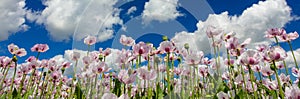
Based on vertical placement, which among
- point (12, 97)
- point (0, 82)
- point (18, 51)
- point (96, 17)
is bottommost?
point (12, 97)

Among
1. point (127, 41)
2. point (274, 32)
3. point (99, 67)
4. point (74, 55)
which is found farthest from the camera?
point (74, 55)

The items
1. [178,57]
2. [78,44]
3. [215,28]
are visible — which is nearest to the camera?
[215,28]

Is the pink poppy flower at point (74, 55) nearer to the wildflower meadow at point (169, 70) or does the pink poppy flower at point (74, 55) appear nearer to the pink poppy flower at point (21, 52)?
the wildflower meadow at point (169, 70)

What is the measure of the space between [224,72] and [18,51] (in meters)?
2.37

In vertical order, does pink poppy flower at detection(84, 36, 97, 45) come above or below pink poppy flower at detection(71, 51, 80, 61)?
above

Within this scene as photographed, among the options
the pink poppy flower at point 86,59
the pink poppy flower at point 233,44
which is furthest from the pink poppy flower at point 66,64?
the pink poppy flower at point 233,44

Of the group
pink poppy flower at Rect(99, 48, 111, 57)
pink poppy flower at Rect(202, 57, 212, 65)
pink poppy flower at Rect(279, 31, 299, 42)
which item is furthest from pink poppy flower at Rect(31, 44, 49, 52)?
pink poppy flower at Rect(279, 31, 299, 42)

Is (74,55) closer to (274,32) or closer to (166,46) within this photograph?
(166,46)

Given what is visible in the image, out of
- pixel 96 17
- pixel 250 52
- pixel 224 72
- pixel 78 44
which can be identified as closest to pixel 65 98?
pixel 78 44

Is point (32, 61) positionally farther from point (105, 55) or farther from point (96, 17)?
point (96, 17)

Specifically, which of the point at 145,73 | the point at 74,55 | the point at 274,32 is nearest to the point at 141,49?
the point at 145,73

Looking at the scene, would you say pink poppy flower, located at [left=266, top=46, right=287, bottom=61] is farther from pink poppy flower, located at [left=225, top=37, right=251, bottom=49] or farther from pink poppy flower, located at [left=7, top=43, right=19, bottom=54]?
pink poppy flower, located at [left=7, top=43, right=19, bottom=54]

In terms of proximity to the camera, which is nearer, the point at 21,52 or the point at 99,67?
the point at 99,67

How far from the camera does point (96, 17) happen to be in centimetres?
432
